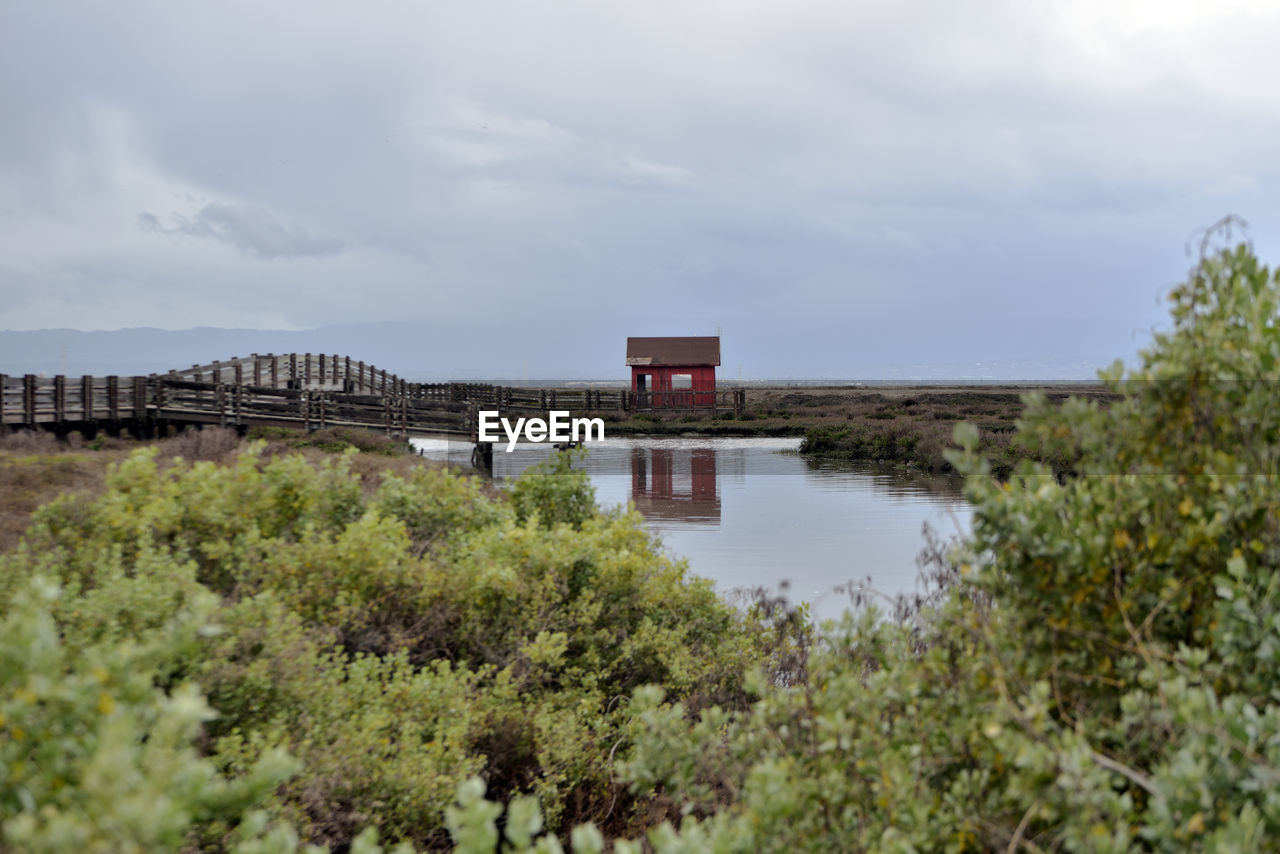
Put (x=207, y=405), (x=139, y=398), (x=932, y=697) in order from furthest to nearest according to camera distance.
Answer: (x=207, y=405) < (x=139, y=398) < (x=932, y=697)

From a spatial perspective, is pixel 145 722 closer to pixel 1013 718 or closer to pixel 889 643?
pixel 1013 718

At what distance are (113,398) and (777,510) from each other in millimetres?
15908

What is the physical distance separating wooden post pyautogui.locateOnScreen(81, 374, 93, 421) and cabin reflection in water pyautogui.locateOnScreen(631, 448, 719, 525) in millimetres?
12637

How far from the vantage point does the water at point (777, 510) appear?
1337 cm

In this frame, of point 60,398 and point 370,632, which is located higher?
point 60,398

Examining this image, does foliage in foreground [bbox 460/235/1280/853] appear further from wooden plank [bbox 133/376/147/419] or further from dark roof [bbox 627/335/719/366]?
dark roof [bbox 627/335/719/366]

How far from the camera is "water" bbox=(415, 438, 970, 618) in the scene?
13367mm

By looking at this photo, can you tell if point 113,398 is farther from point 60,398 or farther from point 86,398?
point 60,398

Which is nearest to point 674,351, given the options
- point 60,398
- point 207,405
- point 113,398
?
point 207,405

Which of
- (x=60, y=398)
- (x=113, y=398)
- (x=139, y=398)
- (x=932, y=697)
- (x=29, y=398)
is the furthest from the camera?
(x=139, y=398)

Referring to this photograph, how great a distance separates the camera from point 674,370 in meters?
51.5

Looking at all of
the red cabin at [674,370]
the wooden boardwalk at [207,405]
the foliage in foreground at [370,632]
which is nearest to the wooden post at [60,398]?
the wooden boardwalk at [207,405]

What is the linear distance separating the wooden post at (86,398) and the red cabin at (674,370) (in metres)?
30.0

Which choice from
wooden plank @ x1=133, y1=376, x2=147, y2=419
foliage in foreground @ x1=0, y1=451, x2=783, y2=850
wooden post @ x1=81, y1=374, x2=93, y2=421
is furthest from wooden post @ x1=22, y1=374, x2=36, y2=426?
foliage in foreground @ x1=0, y1=451, x2=783, y2=850
